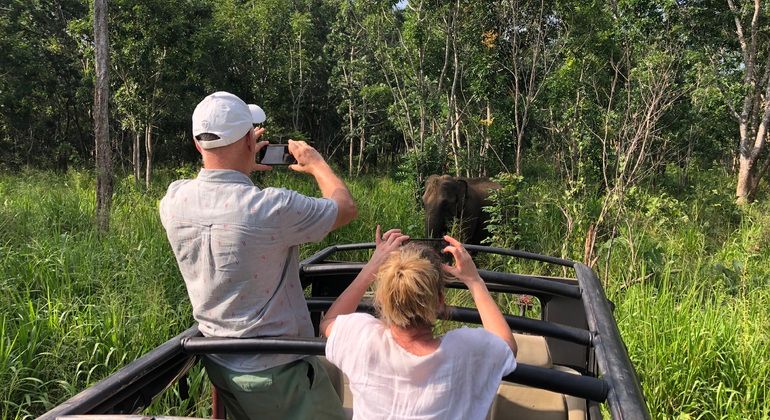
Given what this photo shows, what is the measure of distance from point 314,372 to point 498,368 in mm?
584

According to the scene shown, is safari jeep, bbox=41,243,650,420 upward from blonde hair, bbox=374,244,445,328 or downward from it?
downward

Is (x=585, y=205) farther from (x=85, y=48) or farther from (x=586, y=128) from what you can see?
(x=85, y=48)

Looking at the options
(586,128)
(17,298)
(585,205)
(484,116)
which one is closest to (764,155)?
(484,116)

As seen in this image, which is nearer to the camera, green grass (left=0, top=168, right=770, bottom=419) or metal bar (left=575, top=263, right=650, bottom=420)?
metal bar (left=575, top=263, right=650, bottom=420)

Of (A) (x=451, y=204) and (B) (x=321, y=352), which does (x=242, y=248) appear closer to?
(B) (x=321, y=352)

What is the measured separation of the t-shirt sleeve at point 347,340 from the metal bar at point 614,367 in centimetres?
55

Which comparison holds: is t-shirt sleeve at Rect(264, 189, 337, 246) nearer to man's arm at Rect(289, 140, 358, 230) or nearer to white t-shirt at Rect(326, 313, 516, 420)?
man's arm at Rect(289, 140, 358, 230)

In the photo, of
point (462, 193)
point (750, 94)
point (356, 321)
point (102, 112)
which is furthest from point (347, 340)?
point (750, 94)

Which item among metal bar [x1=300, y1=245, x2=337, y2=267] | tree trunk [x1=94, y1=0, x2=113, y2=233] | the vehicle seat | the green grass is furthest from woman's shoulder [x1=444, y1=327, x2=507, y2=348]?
tree trunk [x1=94, y1=0, x2=113, y2=233]

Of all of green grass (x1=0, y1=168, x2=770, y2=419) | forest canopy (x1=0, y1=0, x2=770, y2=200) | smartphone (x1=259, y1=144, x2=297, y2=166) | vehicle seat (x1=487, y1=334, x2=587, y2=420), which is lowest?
green grass (x1=0, y1=168, x2=770, y2=419)

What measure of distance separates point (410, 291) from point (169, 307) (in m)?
3.49

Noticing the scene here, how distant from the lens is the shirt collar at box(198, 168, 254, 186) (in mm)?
1749

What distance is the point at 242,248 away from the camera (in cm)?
168

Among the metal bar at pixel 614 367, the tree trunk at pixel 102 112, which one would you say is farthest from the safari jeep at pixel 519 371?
the tree trunk at pixel 102 112
